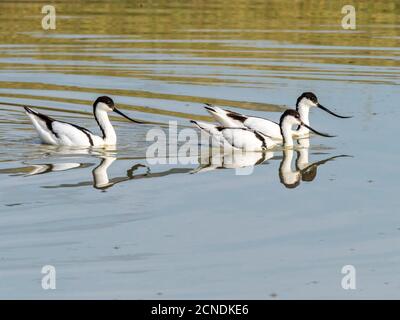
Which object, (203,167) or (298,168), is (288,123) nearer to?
(298,168)

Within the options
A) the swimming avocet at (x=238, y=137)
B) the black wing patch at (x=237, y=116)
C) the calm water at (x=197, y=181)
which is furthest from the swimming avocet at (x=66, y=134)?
the black wing patch at (x=237, y=116)

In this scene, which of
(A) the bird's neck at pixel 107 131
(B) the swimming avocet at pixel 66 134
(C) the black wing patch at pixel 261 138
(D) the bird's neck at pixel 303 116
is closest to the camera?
(B) the swimming avocet at pixel 66 134

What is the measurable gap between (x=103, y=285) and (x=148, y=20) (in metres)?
20.1

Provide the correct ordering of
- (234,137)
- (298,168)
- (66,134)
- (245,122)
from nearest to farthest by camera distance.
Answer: (298,168) < (66,134) < (234,137) < (245,122)

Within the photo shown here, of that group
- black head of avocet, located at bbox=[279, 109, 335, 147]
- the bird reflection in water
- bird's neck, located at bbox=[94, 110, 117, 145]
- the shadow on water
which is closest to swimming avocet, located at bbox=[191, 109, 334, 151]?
the shadow on water

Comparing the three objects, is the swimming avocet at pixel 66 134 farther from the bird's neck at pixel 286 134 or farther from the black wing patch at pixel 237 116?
the bird's neck at pixel 286 134

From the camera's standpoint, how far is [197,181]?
14.1m

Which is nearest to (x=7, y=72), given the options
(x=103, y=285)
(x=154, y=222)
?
(x=154, y=222)

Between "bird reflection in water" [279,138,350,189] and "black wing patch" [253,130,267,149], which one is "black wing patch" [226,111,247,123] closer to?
"black wing patch" [253,130,267,149]

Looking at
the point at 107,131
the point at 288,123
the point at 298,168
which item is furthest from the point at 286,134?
the point at 107,131

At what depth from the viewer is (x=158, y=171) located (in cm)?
1462

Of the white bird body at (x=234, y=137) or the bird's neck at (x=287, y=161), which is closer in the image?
the bird's neck at (x=287, y=161)

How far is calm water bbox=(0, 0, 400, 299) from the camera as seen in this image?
1063cm

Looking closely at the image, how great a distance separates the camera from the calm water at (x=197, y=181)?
10.6m
